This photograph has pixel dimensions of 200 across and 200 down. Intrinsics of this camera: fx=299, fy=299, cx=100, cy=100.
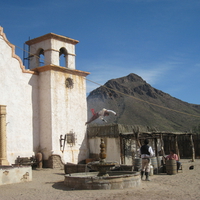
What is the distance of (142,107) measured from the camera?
56875mm

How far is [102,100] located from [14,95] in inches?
1840

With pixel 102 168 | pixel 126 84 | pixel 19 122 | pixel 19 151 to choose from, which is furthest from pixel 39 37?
pixel 126 84

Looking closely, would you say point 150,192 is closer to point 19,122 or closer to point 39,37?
point 19,122

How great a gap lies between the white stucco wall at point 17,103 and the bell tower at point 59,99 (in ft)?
2.17

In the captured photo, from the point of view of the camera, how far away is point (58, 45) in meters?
20.3

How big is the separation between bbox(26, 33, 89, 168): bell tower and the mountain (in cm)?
1576

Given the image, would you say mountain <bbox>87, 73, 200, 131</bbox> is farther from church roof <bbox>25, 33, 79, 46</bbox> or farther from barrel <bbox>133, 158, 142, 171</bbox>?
barrel <bbox>133, 158, 142, 171</bbox>

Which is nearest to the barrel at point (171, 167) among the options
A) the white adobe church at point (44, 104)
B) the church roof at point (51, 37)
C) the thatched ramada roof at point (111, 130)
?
the thatched ramada roof at point (111, 130)

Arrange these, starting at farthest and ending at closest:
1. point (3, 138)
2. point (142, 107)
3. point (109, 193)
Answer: point (142, 107)
point (3, 138)
point (109, 193)

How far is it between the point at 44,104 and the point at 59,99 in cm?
101

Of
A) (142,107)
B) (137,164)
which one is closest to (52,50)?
(137,164)

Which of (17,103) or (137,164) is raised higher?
(17,103)

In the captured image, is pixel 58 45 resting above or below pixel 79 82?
above

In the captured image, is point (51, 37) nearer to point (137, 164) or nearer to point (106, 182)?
point (137, 164)
